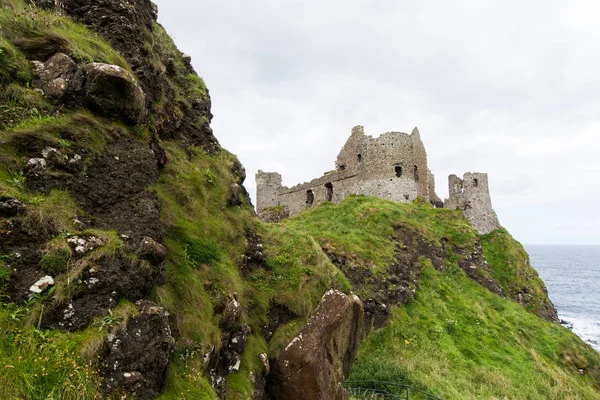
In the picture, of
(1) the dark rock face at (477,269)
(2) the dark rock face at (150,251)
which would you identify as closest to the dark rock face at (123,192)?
(2) the dark rock face at (150,251)

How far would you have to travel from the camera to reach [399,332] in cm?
1684

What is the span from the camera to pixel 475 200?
33.2 metres

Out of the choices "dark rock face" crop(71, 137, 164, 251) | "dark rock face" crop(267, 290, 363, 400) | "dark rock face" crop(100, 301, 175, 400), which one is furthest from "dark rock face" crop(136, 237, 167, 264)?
"dark rock face" crop(267, 290, 363, 400)

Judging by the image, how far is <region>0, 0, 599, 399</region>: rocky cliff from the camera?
15.2 ft

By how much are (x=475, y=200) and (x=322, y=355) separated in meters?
29.3

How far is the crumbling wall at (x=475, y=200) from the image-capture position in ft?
107

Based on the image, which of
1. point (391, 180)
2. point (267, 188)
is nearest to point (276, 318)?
point (391, 180)

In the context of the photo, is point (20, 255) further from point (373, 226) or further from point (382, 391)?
point (373, 226)

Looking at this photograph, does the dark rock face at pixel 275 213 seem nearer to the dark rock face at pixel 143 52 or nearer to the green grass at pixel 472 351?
the green grass at pixel 472 351

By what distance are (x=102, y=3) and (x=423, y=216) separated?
82.0 ft

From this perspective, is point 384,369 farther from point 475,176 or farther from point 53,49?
point 475,176

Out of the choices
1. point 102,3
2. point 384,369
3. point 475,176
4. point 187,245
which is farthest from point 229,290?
point 475,176

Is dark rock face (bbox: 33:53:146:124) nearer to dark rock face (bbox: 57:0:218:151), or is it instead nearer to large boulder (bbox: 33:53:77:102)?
large boulder (bbox: 33:53:77:102)

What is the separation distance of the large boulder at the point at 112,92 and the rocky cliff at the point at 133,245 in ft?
0.09
